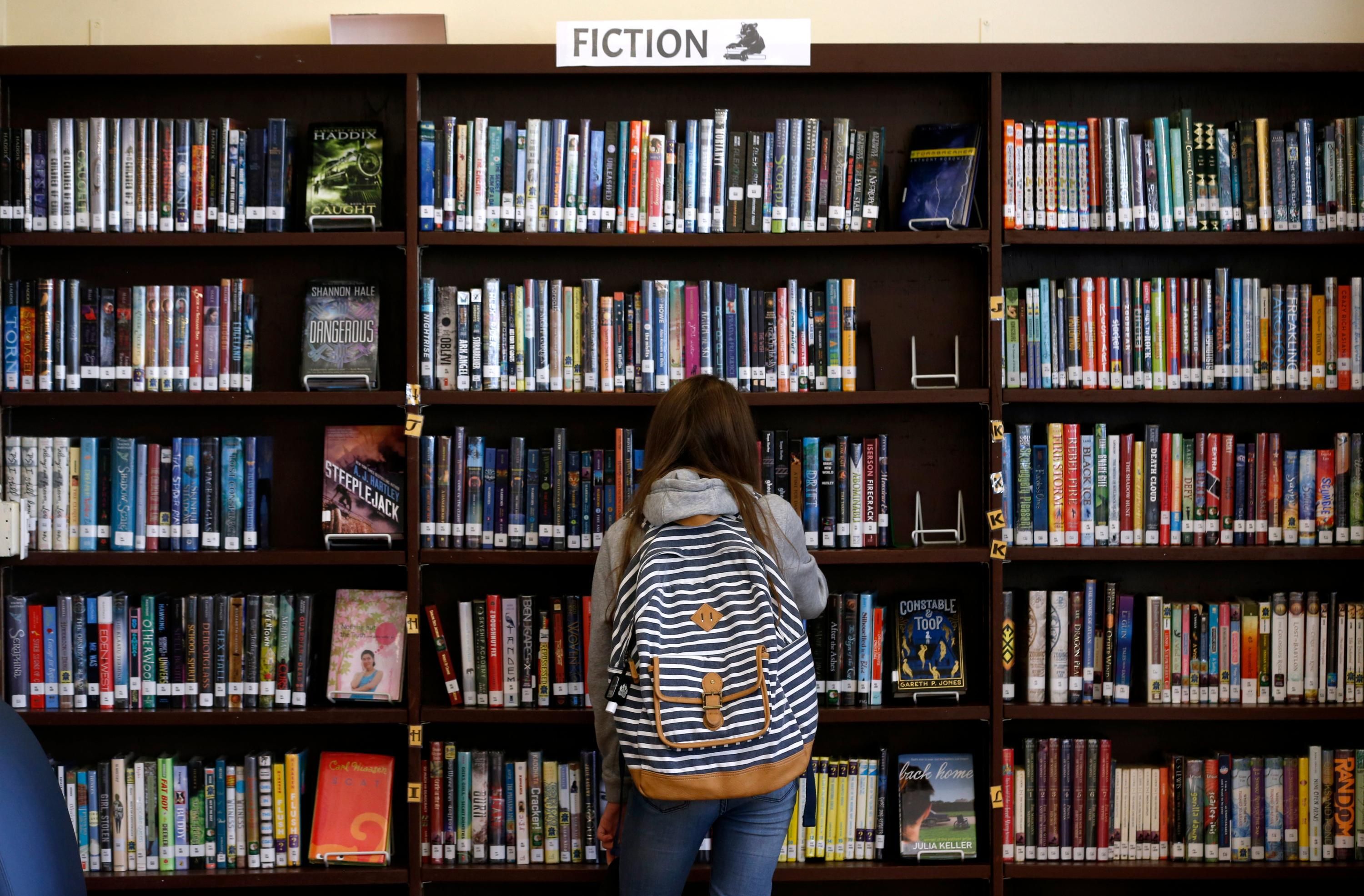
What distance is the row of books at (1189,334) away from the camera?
2.61 meters

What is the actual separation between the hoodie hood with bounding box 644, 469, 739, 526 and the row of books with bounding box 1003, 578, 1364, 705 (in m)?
1.13

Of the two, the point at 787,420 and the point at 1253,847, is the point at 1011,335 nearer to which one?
the point at 787,420

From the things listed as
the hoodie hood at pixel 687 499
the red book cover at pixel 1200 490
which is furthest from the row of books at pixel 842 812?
the hoodie hood at pixel 687 499

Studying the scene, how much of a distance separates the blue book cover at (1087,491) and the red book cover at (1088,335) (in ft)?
0.48

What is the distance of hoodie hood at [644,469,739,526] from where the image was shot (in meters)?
1.85

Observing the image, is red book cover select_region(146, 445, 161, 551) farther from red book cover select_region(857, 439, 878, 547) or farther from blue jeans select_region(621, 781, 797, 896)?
red book cover select_region(857, 439, 878, 547)

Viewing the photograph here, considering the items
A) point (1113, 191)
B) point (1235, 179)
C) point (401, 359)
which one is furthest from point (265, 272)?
point (1235, 179)


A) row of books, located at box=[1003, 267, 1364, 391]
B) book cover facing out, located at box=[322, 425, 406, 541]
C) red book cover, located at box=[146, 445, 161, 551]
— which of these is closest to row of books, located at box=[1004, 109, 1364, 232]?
row of books, located at box=[1003, 267, 1364, 391]

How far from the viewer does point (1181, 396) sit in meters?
2.56

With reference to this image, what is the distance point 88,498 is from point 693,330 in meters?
1.59

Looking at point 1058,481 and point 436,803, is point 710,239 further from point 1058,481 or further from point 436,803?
point 436,803

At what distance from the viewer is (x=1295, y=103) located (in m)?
2.75

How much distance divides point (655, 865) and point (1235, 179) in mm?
2192

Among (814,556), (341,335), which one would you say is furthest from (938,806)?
(341,335)
